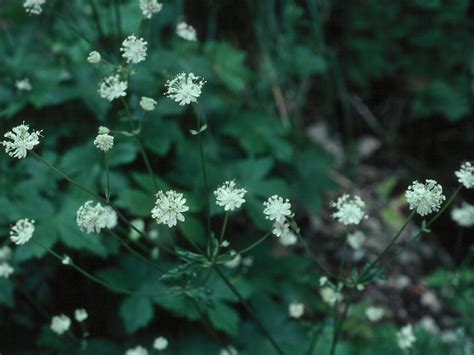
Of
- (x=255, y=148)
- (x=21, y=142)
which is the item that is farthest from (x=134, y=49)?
(x=255, y=148)

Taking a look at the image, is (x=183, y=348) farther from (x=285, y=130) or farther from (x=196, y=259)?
(x=285, y=130)

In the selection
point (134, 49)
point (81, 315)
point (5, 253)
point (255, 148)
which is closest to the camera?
point (134, 49)

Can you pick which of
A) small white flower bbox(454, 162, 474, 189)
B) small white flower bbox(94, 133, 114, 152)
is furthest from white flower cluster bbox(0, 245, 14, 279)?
small white flower bbox(454, 162, 474, 189)

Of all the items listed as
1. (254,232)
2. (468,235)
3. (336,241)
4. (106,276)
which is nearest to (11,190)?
(106,276)

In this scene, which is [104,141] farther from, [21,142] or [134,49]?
[134,49]

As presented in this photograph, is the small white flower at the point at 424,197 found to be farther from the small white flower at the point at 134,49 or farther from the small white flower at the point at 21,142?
the small white flower at the point at 21,142

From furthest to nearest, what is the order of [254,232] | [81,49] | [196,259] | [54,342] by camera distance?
[254,232]
[81,49]
[54,342]
[196,259]

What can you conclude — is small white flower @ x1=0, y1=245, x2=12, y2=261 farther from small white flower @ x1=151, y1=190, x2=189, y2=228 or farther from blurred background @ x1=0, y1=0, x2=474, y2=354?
small white flower @ x1=151, y1=190, x2=189, y2=228
